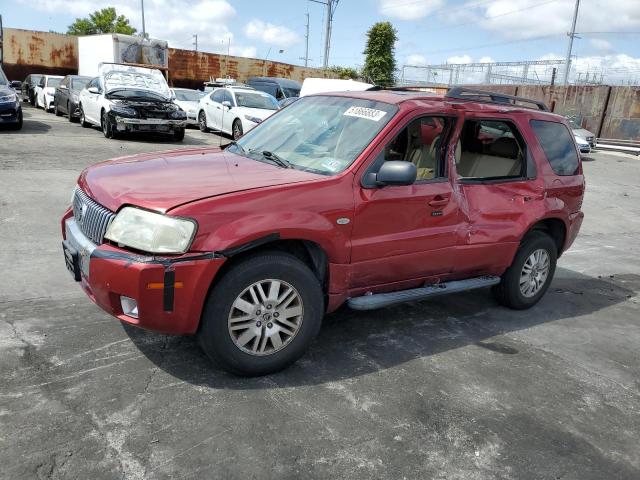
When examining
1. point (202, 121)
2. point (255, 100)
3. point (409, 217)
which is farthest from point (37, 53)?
point (409, 217)

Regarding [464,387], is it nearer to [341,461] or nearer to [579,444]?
[579,444]

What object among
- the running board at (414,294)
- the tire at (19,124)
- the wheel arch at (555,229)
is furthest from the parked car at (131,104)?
the running board at (414,294)

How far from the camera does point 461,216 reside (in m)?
4.27

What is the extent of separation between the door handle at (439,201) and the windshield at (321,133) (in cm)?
66

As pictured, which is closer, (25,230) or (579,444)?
(579,444)

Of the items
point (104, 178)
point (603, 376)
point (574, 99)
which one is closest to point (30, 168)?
point (104, 178)

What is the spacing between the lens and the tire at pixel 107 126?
1395 cm

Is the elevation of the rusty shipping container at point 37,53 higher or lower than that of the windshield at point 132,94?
higher

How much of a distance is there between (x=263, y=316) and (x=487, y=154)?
8.56 ft

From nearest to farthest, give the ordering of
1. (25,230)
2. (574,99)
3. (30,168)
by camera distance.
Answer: (25,230) → (30,168) → (574,99)

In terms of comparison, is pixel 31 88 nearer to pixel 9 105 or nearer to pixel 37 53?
pixel 37 53

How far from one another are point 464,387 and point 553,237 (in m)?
2.38

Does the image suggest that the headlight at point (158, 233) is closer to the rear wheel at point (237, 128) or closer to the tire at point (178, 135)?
the tire at point (178, 135)

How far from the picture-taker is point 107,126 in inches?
556
